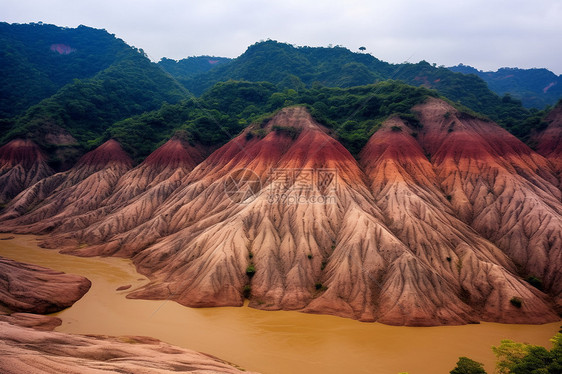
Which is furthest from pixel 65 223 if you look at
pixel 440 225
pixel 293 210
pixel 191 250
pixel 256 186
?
pixel 440 225

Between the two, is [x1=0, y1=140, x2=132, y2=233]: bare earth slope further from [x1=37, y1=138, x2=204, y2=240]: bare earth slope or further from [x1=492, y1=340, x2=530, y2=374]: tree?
[x1=492, y1=340, x2=530, y2=374]: tree

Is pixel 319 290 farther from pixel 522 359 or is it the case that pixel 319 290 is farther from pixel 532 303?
pixel 532 303

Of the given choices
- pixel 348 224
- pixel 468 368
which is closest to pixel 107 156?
pixel 348 224

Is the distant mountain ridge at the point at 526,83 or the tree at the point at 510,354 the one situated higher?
the distant mountain ridge at the point at 526,83

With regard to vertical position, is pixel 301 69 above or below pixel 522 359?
above

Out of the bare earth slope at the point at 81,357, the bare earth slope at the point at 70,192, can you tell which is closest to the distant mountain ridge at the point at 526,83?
the bare earth slope at the point at 70,192

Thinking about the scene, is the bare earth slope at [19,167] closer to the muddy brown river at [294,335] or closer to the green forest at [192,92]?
the green forest at [192,92]

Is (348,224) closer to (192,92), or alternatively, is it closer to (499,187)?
(499,187)
